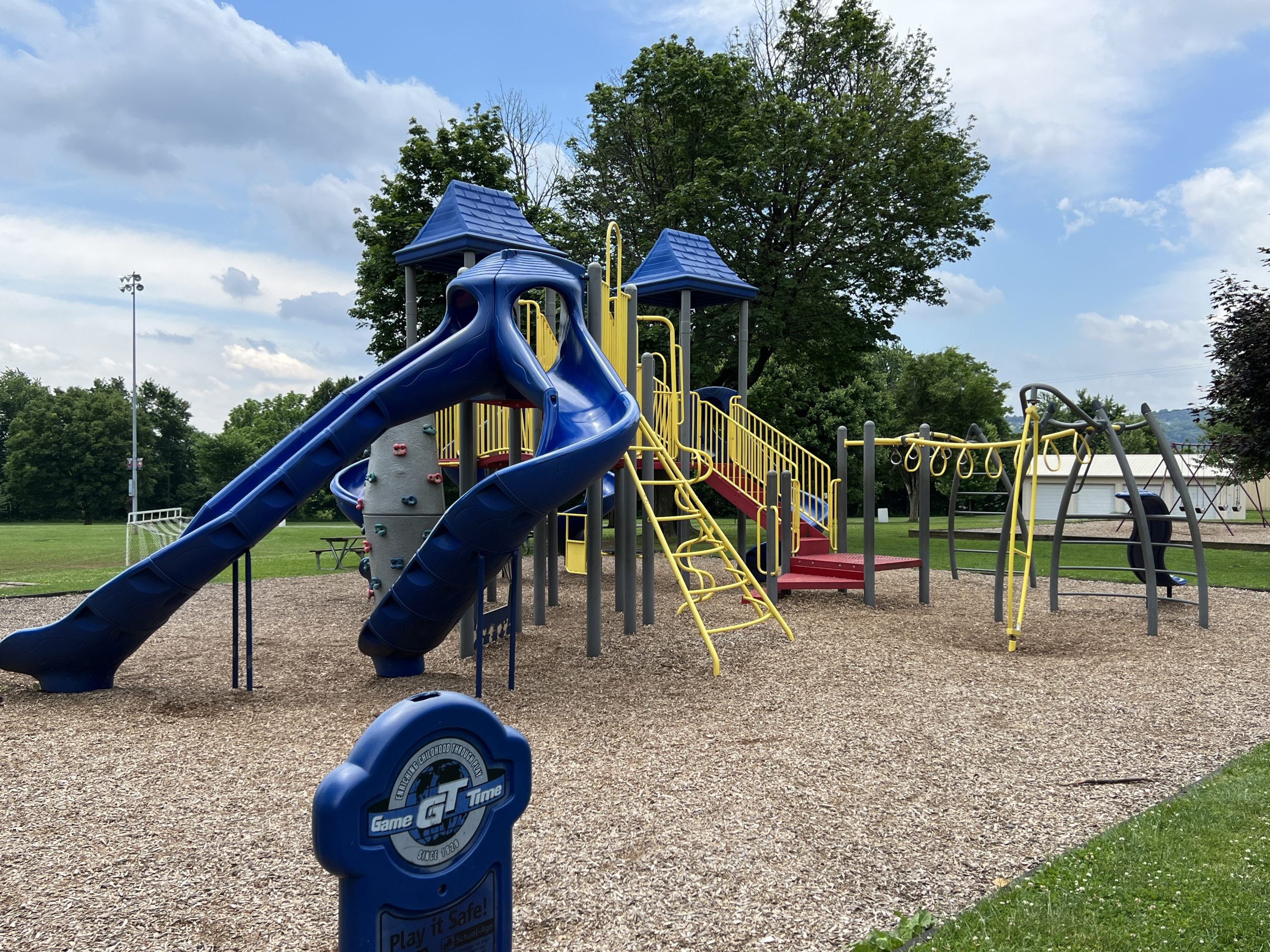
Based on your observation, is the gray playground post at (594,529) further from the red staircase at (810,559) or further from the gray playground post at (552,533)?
the red staircase at (810,559)

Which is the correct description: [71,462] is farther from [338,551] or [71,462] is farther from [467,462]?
[467,462]

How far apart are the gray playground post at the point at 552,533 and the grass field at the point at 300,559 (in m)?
6.90

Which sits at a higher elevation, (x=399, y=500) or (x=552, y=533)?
(x=399, y=500)

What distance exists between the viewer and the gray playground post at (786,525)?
12.5m

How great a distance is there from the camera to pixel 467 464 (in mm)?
9055

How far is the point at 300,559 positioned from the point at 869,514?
1478cm

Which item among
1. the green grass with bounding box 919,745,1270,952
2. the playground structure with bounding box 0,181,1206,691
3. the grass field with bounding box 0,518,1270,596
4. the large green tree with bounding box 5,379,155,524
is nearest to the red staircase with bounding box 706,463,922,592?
the playground structure with bounding box 0,181,1206,691

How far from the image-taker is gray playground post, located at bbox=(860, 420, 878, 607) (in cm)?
1209

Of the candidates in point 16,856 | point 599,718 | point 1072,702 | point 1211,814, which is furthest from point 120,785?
point 1072,702

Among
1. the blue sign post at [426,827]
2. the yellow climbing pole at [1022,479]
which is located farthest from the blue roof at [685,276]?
the blue sign post at [426,827]

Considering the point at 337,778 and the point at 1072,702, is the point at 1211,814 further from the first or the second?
the point at 337,778

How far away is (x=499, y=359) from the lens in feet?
26.1

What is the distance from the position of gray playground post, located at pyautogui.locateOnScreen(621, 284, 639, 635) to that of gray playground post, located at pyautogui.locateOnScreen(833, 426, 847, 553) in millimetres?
3988

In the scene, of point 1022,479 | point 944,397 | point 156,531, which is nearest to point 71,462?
point 156,531
